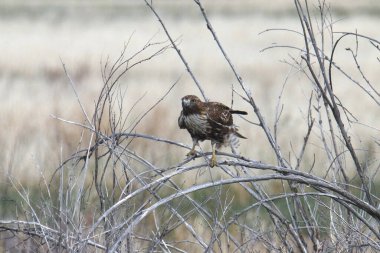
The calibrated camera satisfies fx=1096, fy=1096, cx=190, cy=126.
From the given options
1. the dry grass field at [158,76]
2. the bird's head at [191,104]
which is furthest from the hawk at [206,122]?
the dry grass field at [158,76]

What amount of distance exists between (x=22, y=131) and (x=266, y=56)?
6.14 m

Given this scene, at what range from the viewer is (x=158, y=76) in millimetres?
13625

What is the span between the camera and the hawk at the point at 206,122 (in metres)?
5.02

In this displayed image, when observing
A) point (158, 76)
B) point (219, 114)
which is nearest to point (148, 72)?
point (158, 76)

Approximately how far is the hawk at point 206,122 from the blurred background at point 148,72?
37cm

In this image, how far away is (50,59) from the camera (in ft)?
47.6

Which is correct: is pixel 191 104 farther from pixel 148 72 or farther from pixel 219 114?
pixel 148 72

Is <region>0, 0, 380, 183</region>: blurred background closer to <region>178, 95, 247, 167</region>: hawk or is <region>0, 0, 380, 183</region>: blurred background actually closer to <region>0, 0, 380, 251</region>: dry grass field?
<region>0, 0, 380, 251</region>: dry grass field

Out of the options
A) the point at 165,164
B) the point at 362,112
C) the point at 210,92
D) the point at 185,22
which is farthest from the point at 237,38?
the point at 165,164

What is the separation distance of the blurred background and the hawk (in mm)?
374

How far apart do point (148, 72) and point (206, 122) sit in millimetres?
9042

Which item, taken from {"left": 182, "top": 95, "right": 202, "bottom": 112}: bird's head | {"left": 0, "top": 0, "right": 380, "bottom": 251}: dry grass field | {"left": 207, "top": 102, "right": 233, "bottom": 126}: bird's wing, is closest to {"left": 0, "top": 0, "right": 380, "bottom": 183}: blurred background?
{"left": 0, "top": 0, "right": 380, "bottom": 251}: dry grass field

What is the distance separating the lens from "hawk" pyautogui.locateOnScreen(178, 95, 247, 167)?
5.02 meters

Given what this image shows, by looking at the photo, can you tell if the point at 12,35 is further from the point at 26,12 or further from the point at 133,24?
the point at 26,12
